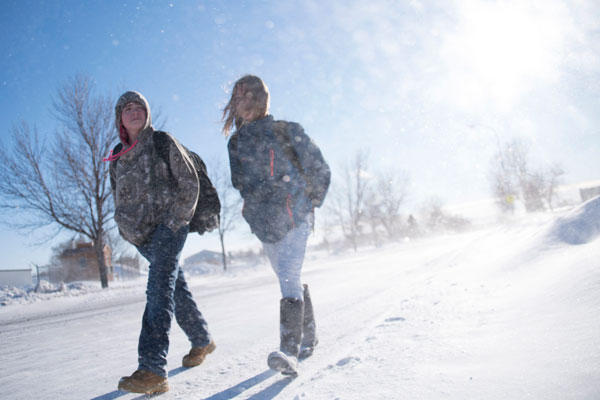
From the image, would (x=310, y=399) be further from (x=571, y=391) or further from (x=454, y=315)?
(x=454, y=315)

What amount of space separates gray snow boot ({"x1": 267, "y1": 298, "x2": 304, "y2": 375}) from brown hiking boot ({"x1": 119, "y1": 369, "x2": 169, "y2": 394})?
0.58m

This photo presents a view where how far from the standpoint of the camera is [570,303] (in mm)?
1389

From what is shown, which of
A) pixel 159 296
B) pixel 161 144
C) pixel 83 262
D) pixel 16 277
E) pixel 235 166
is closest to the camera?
pixel 159 296

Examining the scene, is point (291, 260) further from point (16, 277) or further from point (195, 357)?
point (16, 277)

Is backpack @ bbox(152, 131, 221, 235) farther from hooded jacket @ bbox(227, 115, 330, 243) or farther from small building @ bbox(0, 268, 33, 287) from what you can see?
small building @ bbox(0, 268, 33, 287)

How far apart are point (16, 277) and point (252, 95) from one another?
1153 inches

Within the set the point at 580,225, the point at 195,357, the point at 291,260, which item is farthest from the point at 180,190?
the point at 580,225

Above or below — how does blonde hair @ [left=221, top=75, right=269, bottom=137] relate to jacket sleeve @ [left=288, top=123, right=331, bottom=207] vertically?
above

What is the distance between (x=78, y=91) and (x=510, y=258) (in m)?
16.3

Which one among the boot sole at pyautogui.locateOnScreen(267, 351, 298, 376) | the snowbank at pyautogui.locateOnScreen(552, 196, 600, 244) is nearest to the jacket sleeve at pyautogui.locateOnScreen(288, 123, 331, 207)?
the boot sole at pyautogui.locateOnScreen(267, 351, 298, 376)

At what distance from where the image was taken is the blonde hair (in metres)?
1.98

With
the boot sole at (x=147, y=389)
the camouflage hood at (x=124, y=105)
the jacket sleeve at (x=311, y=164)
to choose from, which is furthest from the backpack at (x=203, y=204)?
the boot sole at (x=147, y=389)

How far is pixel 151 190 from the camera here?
1.79m

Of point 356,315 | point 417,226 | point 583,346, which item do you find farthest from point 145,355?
point 417,226
